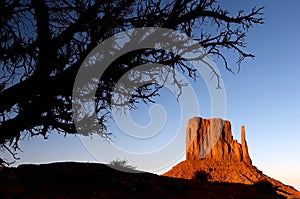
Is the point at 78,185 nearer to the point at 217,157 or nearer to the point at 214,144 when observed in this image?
the point at 217,157

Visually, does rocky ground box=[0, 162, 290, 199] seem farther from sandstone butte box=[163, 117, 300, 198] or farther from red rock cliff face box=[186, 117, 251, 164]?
red rock cliff face box=[186, 117, 251, 164]

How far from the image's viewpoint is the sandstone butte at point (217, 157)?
184ft

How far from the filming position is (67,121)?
32.0ft

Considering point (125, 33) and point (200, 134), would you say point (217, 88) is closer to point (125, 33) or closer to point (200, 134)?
point (125, 33)

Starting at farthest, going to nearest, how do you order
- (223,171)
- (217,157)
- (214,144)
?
(214,144) < (217,157) < (223,171)

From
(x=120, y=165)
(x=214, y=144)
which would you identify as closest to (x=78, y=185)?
(x=120, y=165)

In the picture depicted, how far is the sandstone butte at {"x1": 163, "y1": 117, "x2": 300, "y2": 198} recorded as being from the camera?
5597 cm

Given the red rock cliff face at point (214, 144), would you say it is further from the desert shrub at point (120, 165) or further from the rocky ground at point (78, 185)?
the rocky ground at point (78, 185)

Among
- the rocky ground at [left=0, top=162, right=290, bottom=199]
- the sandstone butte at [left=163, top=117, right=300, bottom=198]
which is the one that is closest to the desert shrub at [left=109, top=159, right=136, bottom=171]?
the rocky ground at [left=0, top=162, right=290, bottom=199]

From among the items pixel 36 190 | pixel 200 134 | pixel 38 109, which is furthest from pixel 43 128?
pixel 200 134

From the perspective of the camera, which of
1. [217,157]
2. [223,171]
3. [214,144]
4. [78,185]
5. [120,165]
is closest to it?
[78,185]

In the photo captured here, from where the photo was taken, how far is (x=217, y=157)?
71312mm

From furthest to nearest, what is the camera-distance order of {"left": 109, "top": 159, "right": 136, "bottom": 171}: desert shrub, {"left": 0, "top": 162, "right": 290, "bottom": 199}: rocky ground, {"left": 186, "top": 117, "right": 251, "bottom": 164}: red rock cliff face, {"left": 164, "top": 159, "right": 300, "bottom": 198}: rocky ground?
{"left": 186, "top": 117, "right": 251, "bottom": 164}: red rock cliff face → {"left": 164, "top": 159, "right": 300, "bottom": 198}: rocky ground → {"left": 109, "top": 159, "right": 136, "bottom": 171}: desert shrub → {"left": 0, "top": 162, "right": 290, "bottom": 199}: rocky ground

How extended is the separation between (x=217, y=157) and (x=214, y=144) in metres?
4.69
